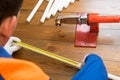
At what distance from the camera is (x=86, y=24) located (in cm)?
99

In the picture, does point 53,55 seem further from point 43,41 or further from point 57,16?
point 57,16

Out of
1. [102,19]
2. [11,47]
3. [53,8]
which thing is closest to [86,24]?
[102,19]

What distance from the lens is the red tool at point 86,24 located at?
949mm

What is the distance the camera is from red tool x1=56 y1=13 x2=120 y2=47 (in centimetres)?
95

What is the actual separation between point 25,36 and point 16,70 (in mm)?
543

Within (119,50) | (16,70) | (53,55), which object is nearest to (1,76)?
(16,70)

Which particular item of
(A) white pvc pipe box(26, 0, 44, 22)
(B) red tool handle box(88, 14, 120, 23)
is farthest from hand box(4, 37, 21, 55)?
(B) red tool handle box(88, 14, 120, 23)

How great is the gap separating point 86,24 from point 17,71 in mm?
554

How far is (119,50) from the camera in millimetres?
928

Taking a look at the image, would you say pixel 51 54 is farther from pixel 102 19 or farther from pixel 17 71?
pixel 17 71

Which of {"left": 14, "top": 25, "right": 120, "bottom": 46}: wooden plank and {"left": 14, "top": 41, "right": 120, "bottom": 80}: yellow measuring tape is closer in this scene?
{"left": 14, "top": 41, "right": 120, "bottom": 80}: yellow measuring tape

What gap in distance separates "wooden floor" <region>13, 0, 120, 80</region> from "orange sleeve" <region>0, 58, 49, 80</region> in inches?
15.0

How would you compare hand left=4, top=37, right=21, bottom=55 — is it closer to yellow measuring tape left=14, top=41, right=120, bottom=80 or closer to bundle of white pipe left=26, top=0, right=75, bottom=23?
yellow measuring tape left=14, top=41, right=120, bottom=80

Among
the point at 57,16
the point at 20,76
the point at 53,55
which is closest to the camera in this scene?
the point at 20,76
